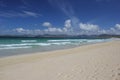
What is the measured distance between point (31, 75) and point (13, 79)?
0.75m

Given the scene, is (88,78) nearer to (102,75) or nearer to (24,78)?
(102,75)

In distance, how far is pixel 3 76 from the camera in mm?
5973

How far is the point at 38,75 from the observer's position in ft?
19.5

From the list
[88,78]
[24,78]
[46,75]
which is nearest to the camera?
[88,78]

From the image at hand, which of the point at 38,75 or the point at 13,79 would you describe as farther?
the point at 38,75

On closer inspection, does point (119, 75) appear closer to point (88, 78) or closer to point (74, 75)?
point (88, 78)

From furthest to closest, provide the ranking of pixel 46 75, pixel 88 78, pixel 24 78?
pixel 46 75
pixel 24 78
pixel 88 78

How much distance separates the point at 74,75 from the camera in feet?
18.6

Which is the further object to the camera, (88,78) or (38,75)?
(38,75)

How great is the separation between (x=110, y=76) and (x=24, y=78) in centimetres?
323

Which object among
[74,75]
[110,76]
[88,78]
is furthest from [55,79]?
[110,76]

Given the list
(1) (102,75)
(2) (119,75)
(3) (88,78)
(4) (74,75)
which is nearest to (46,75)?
(4) (74,75)

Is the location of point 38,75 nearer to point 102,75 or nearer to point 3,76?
point 3,76

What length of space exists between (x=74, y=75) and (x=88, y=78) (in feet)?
2.15
